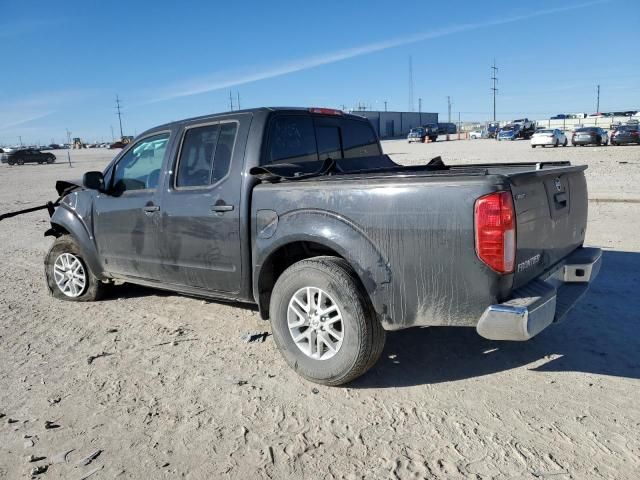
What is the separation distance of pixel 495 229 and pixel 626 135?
123 feet

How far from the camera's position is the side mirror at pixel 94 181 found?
5.01 meters

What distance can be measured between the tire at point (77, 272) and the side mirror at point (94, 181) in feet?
2.82

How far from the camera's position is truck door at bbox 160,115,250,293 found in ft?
13.2

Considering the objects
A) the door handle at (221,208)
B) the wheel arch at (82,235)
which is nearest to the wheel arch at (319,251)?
the door handle at (221,208)

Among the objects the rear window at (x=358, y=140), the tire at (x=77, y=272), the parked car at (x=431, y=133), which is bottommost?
the tire at (x=77, y=272)

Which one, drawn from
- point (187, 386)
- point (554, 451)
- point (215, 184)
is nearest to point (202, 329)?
point (187, 386)

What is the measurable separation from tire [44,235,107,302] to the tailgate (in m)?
4.48

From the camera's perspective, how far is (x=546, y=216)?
335cm

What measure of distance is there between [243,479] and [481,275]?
1698mm

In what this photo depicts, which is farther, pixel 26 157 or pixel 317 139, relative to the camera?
pixel 26 157

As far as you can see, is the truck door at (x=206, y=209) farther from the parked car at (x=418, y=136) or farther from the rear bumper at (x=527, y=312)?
the parked car at (x=418, y=136)

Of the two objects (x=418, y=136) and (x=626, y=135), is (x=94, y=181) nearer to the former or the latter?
(x=626, y=135)

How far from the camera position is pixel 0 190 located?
22109 mm

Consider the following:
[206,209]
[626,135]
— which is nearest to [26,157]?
[626,135]
